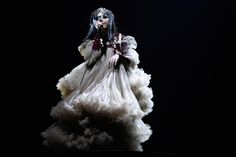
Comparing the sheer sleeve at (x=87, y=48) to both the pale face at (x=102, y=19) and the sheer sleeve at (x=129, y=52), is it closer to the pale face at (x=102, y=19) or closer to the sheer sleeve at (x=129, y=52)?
the pale face at (x=102, y=19)

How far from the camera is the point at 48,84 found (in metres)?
3.34

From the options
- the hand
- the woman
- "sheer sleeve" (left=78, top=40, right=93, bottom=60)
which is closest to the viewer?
the woman

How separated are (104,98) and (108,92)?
78mm

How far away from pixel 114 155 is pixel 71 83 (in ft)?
2.87

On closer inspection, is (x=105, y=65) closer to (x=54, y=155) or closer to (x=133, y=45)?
(x=133, y=45)

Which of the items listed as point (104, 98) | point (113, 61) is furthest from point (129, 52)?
point (104, 98)

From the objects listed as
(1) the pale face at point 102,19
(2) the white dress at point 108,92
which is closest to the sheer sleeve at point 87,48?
(2) the white dress at point 108,92

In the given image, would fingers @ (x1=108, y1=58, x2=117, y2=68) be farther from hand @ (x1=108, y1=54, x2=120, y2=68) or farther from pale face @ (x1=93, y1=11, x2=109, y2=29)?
pale face @ (x1=93, y1=11, x2=109, y2=29)

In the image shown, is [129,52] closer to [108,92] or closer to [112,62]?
[112,62]

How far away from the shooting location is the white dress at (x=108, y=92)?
251 centimetres

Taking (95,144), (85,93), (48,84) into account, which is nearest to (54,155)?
(95,144)

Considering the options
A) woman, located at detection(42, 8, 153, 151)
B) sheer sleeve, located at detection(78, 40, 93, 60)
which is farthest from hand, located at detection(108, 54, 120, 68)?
sheer sleeve, located at detection(78, 40, 93, 60)

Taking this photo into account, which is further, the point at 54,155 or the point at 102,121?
the point at 102,121

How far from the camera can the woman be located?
250cm
